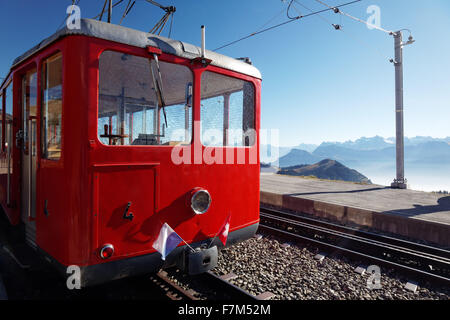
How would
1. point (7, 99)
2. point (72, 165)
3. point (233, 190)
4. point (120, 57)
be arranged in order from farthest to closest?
point (7, 99)
point (233, 190)
point (120, 57)
point (72, 165)

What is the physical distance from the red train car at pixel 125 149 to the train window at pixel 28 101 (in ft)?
0.05

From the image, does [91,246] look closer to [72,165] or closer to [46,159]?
[72,165]

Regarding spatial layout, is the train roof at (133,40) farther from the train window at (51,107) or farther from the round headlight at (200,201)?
the round headlight at (200,201)

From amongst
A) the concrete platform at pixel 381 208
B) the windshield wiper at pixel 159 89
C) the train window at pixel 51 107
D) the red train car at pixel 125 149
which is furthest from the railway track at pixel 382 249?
the train window at pixel 51 107

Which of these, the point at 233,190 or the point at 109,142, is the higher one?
the point at 109,142

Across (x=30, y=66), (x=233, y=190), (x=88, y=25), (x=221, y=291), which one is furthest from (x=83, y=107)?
(x=221, y=291)

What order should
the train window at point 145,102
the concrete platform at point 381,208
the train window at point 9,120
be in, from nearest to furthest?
the train window at point 145,102 < the train window at point 9,120 < the concrete platform at point 381,208

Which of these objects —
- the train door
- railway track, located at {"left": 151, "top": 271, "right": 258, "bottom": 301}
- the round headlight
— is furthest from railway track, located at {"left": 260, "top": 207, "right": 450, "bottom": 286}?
the train door

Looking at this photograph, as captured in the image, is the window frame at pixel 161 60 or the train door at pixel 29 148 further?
the train door at pixel 29 148

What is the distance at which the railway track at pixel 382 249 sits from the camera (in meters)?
4.13

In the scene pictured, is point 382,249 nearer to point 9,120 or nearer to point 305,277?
point 305,277

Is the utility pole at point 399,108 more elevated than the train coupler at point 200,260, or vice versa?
the utility pole at point 399,108
